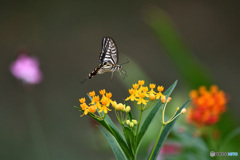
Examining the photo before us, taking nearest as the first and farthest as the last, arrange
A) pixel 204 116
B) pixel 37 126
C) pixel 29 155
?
pixel 204 116, pixel 29 155, pixel 37 126

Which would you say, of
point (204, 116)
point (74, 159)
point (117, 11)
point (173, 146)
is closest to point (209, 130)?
point (204, 116)

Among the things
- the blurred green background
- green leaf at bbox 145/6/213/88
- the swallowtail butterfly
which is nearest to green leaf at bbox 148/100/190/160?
the swallowtail butterfly

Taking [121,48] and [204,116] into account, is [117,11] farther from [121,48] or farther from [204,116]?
[204,116]

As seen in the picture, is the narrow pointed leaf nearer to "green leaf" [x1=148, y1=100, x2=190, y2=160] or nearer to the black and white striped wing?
"green leaf" [x1=148, y1=100, x2=190, y2=160]

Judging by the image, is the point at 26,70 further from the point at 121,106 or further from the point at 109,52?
the point at 121,106

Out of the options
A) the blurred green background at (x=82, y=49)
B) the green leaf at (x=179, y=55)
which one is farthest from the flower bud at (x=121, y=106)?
the blurred green background at (x=82, y=49)

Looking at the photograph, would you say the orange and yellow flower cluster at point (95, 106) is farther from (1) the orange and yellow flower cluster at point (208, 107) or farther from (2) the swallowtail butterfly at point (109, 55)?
(1) the orange and yellow flower cluster at point (208, 107)
